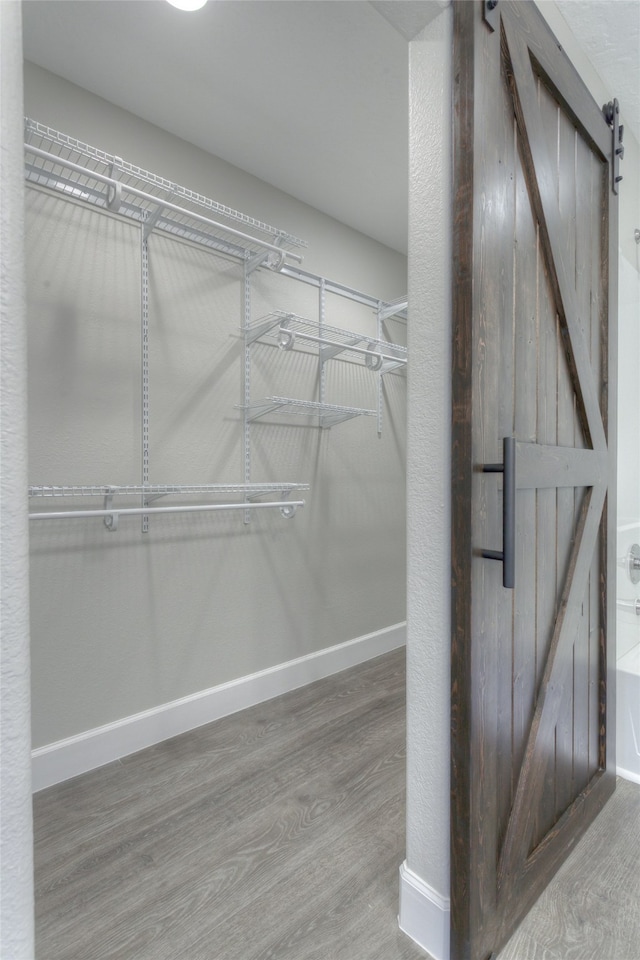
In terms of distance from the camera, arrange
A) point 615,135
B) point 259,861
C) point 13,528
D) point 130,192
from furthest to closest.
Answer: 1. point 615,135
2. point 130,192
3. point 259,861
4. point 13,528

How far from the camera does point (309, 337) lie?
222 centimetres

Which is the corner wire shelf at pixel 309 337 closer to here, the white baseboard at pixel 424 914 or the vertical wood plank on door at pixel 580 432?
the vertical wood plank on door at pixel 580 432

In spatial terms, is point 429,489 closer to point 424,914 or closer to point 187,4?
point 424,914

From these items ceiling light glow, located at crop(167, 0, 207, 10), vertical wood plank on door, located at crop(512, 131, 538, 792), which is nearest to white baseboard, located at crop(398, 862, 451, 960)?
vertical wood plank on door, located at crop(512, 131, 538, 792)

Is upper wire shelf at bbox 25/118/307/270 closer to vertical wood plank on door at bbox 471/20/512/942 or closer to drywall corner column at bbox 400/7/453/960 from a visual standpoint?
drywall corner column at bbox 400/7/453/960

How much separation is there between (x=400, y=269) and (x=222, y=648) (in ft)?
8.47

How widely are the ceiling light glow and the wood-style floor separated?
253 cm

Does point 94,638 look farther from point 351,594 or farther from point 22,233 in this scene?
point 22,233

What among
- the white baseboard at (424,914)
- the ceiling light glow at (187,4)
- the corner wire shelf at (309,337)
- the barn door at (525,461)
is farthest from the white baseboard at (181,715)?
the ceiling light glow at (187,4)

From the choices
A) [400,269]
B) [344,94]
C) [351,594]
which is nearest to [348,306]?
[400,269]

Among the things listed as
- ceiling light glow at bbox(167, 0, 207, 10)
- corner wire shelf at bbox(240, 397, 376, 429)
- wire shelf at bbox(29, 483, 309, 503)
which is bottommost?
wire shelf at bbox(29, 483, 309, 503)

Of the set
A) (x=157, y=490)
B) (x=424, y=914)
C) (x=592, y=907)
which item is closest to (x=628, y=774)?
(x=592, y=907)

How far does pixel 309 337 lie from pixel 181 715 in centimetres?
175

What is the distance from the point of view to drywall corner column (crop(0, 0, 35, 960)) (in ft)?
1.94
